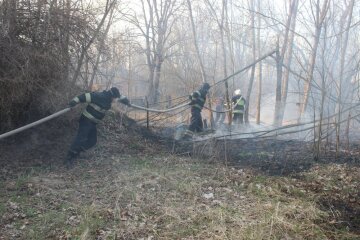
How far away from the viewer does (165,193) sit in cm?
595

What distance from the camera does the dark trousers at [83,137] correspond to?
7.76 m

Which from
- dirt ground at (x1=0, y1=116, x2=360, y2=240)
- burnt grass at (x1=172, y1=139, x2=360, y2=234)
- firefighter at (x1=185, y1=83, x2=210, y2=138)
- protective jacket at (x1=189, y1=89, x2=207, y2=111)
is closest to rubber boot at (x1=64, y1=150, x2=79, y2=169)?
dirt ground at (x1=0, y1=116, x2=360, y2=240)

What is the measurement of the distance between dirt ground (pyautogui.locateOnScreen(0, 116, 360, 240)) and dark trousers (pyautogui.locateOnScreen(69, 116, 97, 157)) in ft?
0.85

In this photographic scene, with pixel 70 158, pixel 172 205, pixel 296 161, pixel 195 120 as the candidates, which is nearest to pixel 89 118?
pixel 70 158

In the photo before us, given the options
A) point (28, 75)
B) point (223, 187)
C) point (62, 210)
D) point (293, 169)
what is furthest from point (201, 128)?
point (62, 210)

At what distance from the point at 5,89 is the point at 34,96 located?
819mm

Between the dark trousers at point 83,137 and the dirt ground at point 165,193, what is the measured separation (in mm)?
258

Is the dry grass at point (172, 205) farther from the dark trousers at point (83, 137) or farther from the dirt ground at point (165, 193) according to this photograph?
the dark trousers at point (83, 137)

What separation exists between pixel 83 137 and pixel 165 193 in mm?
2790

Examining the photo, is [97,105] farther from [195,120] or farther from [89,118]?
[195,120]

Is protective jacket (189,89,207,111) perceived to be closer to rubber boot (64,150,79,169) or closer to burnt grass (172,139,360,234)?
burnt grass (172,139,360,234)

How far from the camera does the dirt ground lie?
465 cm

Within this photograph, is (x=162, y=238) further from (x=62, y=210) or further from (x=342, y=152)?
(x=342, y=152)

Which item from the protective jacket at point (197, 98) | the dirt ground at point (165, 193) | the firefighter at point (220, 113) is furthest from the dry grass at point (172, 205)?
the firefighter at point (220, 113)
